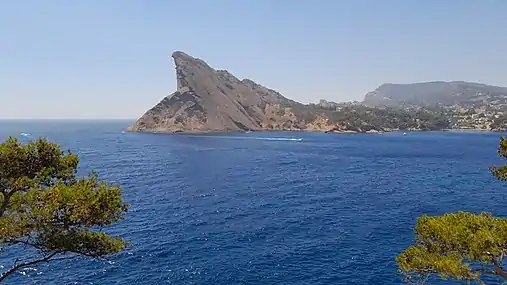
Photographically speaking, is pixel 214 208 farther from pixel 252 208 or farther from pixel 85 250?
pixel 85 250

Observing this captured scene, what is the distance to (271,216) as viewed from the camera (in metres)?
55.5

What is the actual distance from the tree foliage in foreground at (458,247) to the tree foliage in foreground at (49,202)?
11.7 meters

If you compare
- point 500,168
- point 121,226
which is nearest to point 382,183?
point 121,226

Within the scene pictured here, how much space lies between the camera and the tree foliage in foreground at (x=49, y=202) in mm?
14391

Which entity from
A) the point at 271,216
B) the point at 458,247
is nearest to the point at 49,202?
the point at 458,247

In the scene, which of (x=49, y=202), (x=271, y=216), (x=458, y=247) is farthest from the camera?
(x=271, y=216)

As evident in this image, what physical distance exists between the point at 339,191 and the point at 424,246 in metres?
58.7

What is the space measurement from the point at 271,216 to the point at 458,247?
42221 millimetres

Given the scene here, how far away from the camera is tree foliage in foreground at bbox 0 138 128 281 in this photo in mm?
14391

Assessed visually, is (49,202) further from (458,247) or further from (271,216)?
(271,216)

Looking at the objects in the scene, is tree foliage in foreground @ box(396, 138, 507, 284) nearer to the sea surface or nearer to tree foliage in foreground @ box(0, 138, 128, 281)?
tree foliage in foreground @ box(0, 138, 128, 281)

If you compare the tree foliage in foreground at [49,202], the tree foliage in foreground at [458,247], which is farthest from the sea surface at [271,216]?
the tree foliage in foreground at [49,202]

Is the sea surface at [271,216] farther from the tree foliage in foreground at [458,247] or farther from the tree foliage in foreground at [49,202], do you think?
the tree foliage in foreground at [49,202]

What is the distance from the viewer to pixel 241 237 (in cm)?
4631
